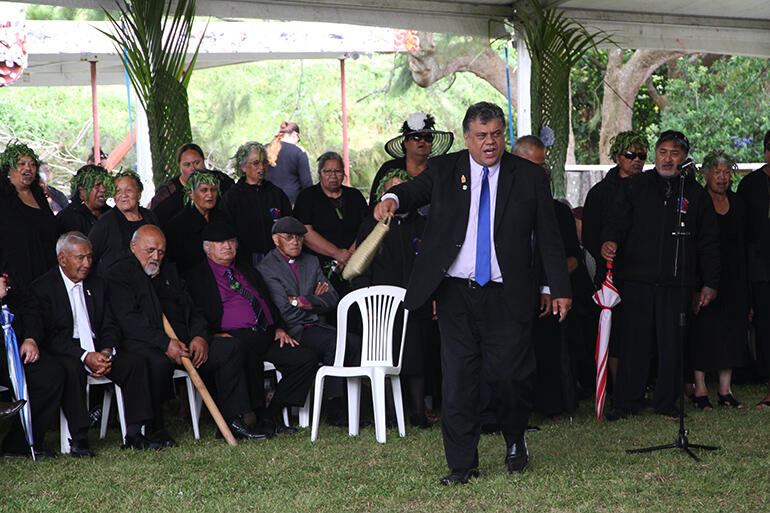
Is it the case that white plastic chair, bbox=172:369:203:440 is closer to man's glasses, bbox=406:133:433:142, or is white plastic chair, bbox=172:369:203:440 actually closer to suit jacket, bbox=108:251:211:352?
suit jacket, bbox=108:251:211:352

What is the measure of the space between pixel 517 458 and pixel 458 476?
1.08 ft

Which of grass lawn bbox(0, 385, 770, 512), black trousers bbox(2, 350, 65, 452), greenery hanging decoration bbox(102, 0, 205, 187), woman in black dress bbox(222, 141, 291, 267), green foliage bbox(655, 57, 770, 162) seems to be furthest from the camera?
green foliage bbox(655, 57, 770, 162)

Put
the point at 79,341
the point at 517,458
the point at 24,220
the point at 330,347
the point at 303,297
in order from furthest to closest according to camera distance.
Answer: the point at 303,297
the point at 330,347
the point at 24,220
the point at 79,341
the point at 517,458

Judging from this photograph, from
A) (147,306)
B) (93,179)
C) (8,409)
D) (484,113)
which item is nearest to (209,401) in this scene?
(147,306)

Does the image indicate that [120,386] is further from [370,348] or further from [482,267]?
[482,267]

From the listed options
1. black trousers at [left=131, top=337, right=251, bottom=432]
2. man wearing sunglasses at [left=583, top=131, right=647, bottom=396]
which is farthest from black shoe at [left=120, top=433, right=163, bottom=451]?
man wearing sunglasses at [left=583, top=131, right=647, bottom=396]

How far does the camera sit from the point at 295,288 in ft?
20.1

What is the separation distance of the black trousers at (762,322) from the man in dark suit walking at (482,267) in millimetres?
2864

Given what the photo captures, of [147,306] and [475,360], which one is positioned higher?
[147,306]

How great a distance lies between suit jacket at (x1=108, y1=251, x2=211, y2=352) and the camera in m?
5.59

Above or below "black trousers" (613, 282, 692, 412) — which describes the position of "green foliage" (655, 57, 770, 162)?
above

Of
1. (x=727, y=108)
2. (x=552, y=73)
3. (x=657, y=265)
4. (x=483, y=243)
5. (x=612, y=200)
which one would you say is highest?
(x=727, y=108)

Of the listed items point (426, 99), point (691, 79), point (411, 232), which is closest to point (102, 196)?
point (411, 232)

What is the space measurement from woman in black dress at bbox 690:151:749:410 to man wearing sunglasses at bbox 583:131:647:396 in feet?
1.93
